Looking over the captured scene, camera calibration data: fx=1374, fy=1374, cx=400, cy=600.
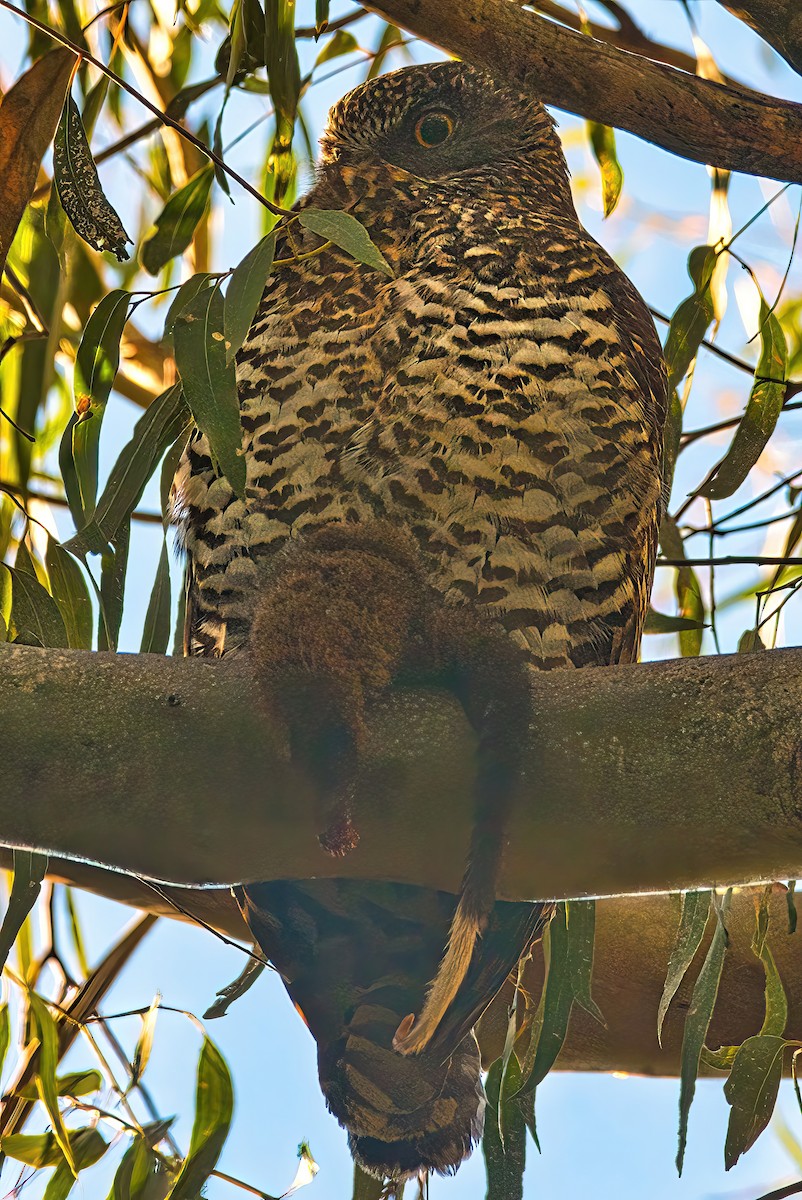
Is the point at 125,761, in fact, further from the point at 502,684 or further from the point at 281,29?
the point at 281,29

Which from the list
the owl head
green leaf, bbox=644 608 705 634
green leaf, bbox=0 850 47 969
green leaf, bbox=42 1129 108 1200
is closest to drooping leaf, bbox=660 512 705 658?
green leaf, bbox=644 608 705 634

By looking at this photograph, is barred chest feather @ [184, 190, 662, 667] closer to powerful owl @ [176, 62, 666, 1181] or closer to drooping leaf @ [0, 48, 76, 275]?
powerful owl @ [176, 62, 666, 1181]

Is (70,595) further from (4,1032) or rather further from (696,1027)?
(696,1027)

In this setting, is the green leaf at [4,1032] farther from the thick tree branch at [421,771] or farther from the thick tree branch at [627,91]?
the thick tree branch at [627,91]

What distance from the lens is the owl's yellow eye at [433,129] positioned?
2.48 metres

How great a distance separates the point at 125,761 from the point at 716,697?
0.55 m

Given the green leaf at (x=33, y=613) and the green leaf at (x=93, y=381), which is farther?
the green leaf at (x=33, y=613)

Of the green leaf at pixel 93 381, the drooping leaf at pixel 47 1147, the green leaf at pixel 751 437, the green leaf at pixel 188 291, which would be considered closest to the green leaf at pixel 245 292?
the green leaf at pixel 188 291

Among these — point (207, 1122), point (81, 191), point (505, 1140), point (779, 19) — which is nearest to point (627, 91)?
point (779, 19)

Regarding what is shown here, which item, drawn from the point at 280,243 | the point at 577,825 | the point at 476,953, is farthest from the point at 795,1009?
the point at 280,243

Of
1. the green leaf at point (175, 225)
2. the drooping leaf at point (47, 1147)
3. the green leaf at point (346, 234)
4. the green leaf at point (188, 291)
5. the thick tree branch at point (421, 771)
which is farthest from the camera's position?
the green leaf at point (175, 225)

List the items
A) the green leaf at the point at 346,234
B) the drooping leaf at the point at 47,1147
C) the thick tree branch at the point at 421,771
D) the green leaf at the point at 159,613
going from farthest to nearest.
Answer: the drooping leaf at the point at 47,1147, the green leaf at the point at 159,613, the green leaf at the point at 346,234, the thick tree branch at the point at 421,771

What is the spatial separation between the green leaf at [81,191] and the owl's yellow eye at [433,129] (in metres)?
0.83

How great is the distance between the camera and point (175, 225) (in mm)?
2377
